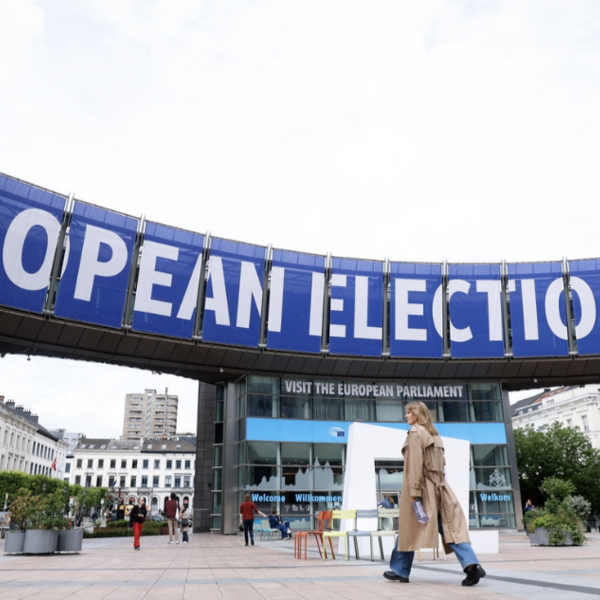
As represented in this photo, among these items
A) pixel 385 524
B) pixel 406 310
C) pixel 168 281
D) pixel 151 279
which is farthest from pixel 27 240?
pixel 406 310

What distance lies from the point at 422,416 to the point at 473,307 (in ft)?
78.8

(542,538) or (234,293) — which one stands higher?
(234,293)

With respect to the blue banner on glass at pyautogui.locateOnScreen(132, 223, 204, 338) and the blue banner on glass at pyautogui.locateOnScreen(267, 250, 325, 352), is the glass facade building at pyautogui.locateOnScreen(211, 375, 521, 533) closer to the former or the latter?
the blue banner on glass at pyautogui.locateOnScreen(267, 250, 325, 352)

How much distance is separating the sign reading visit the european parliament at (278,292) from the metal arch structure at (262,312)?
5 cm

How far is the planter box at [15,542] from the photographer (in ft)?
49.8

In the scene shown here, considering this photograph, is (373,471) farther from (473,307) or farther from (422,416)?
(473,307)

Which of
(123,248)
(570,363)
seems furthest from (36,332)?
(570,363)

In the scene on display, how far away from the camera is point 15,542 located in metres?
15.2

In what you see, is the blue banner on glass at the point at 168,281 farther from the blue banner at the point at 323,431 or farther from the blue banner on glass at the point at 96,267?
the blue banner at the point at 323,431

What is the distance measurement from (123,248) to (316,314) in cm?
941

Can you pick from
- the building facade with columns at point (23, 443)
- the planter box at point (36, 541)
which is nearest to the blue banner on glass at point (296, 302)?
the planter box at point (36, 541)

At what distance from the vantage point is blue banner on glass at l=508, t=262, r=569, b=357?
30.4 m

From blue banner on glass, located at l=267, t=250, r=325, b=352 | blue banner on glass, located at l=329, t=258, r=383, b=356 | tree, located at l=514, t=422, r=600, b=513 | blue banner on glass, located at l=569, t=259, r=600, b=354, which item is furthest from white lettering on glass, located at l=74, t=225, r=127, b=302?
tree, located at l=514, t=422, r=600, b=513

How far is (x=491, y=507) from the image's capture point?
30156 mm
